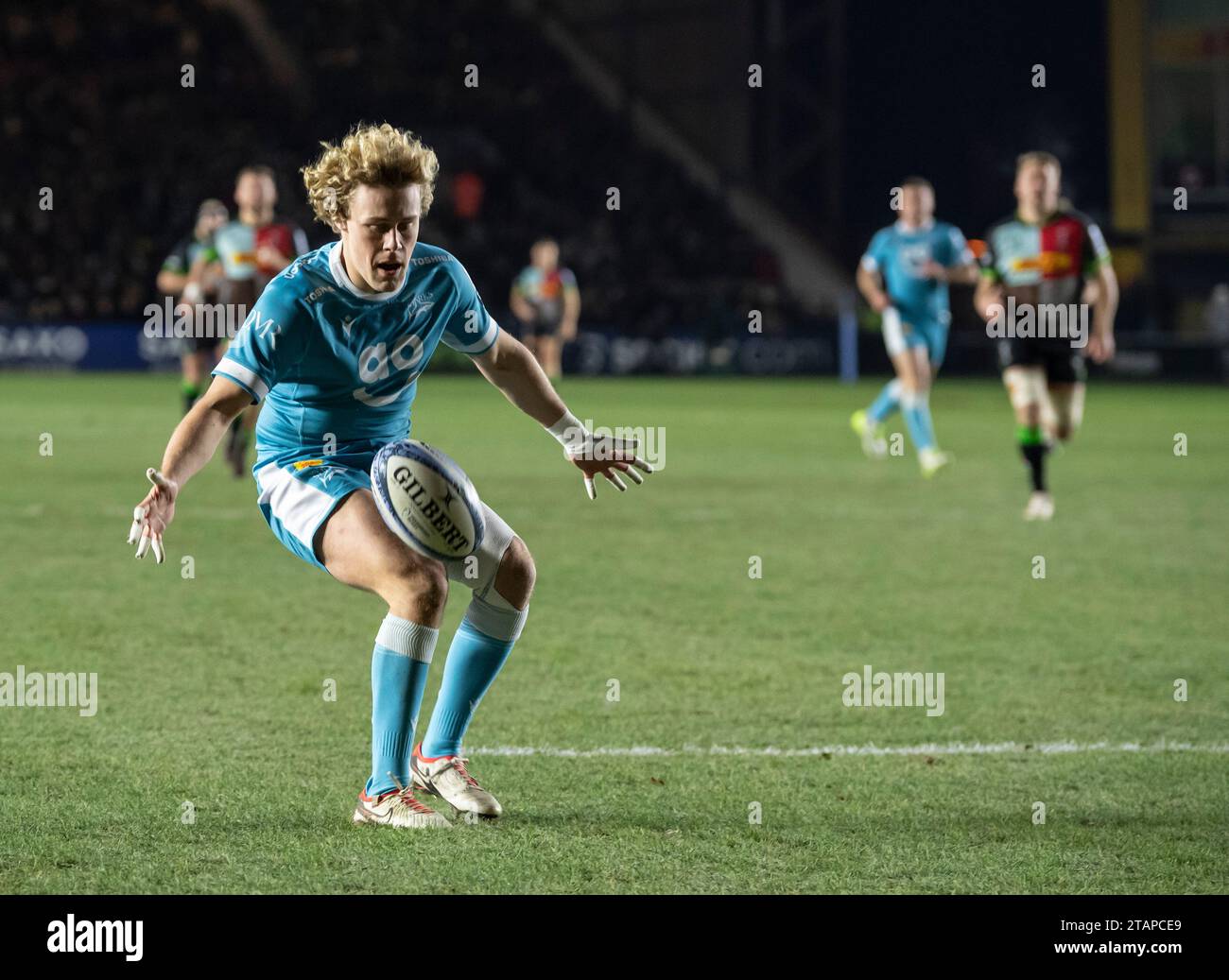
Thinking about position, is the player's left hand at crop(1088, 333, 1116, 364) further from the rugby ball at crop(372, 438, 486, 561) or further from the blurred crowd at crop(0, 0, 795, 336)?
the blurred crowd at crop(0, 0, 795, 336)

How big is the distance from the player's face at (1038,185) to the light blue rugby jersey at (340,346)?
353 inches

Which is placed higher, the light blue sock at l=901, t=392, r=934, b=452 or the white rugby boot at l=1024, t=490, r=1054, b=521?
the light blue sock at l=901, t=392, r=934, b=452

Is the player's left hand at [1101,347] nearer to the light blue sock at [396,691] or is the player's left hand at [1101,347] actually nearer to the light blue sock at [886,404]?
the light blue sock at [886,404]

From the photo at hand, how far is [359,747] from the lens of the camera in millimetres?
6020

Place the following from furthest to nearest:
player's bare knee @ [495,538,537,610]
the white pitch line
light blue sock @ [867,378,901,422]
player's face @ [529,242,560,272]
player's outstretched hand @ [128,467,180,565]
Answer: player's face @ [529,242,560,272], light blue sock @ [867,378,901,422], the white pitch line, player's bare knee @ [495,538,537,610], player's outstretched hand @ [128,467,180,565]

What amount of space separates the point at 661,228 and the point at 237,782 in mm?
34246

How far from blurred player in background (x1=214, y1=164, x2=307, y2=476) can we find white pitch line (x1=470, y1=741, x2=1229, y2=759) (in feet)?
31.2

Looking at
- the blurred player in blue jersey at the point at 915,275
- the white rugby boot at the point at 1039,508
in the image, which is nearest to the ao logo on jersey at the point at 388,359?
the white rugby boot at the point at 1039,508

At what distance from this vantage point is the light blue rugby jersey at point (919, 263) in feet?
56.1

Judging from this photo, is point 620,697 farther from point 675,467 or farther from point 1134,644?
point 675,467

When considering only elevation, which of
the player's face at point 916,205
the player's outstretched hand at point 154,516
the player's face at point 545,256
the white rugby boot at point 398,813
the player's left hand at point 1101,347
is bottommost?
the white rugby boot at point 398,813

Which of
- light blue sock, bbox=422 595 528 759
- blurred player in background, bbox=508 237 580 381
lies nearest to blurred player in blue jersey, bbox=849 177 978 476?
light blue sock, bbox=422 595 528 759

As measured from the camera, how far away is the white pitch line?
235 inches
